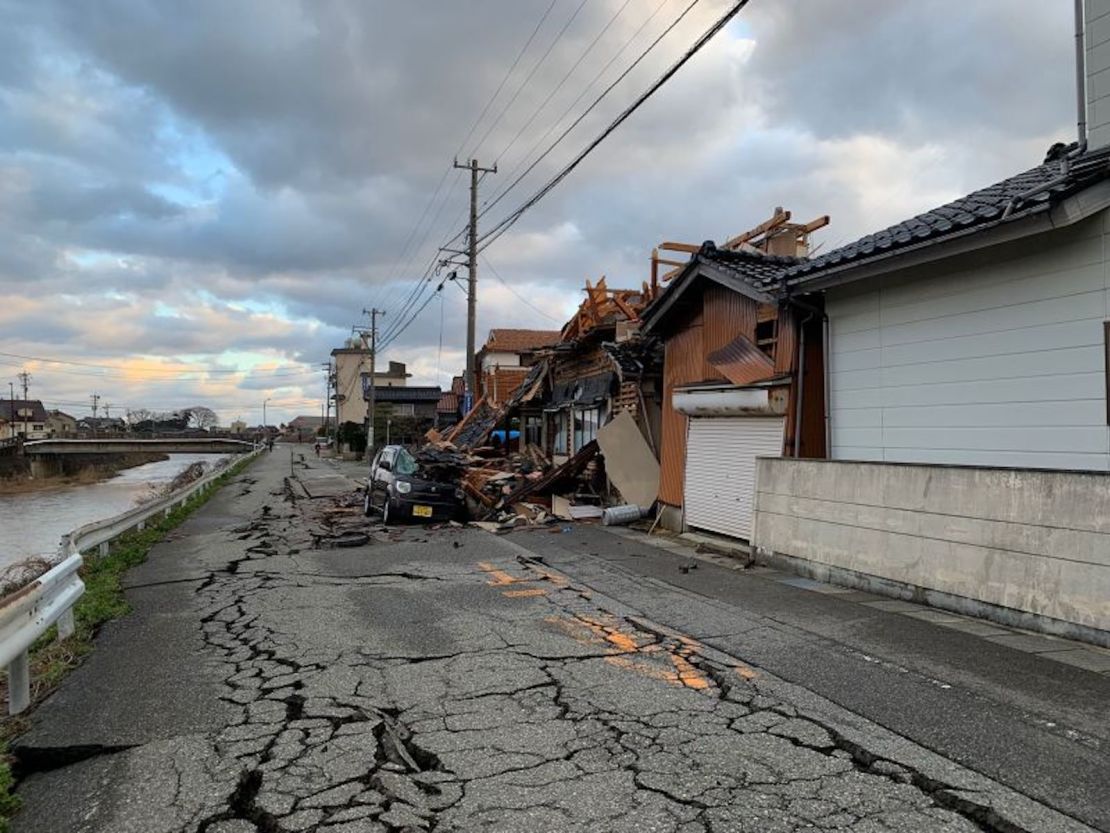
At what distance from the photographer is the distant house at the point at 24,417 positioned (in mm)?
95787

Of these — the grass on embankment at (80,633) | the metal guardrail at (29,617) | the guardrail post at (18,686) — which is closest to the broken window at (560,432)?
the grass on embankment at (80,633)

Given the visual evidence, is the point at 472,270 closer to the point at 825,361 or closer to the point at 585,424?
the point at 585,424

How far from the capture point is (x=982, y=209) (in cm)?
707

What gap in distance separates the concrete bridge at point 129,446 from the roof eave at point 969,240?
7111cm

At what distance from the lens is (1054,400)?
673cm

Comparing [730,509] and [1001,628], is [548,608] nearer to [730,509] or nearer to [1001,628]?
[1001,628]

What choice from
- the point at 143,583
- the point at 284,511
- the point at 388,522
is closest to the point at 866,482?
the point at 143,583

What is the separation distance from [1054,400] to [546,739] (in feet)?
18.6

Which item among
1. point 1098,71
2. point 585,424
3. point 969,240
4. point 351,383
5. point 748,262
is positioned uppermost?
point 351,383

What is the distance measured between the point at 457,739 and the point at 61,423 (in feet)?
463

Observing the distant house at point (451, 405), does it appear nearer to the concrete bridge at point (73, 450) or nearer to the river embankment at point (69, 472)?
the river embankment at point (69, 472)

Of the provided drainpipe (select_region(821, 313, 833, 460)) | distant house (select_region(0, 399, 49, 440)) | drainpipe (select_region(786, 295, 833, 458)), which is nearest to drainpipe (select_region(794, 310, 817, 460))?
drainpipe (select_region(786, 295, 833, 458))

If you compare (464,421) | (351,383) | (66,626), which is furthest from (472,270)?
(351,383)

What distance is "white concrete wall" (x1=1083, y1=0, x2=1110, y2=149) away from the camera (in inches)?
265
